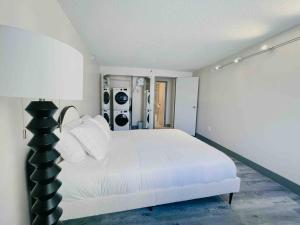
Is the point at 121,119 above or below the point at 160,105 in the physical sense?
below

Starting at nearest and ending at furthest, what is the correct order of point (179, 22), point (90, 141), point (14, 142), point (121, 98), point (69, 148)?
1. point (14, 142)
2. point (69, 148)
3. point (90, 141)
4. point (179, 22)
5. point (121, 98)

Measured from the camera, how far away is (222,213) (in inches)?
61.7

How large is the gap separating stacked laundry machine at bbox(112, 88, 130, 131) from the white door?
1612mm

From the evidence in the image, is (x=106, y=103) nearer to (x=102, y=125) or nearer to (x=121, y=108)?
(x=121, y=108)

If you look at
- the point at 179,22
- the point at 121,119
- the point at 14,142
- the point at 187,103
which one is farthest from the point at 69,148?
the point at 187,103

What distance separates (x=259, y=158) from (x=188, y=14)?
2.54 metres

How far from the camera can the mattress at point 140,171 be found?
1251 mm

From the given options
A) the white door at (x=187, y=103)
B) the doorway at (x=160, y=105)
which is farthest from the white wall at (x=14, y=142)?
the doorway at (x=160, y=105)

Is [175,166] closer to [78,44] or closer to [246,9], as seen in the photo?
[246,9]

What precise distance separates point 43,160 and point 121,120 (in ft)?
12.6

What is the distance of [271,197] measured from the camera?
1.85 m

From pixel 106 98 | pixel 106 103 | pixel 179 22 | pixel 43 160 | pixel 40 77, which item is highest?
pixel 179 22

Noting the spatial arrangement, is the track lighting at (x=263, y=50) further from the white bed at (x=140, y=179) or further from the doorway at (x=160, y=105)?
the doorway at (x=160, y=105)

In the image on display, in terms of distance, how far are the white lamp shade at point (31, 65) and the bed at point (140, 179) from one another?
0.94 m
